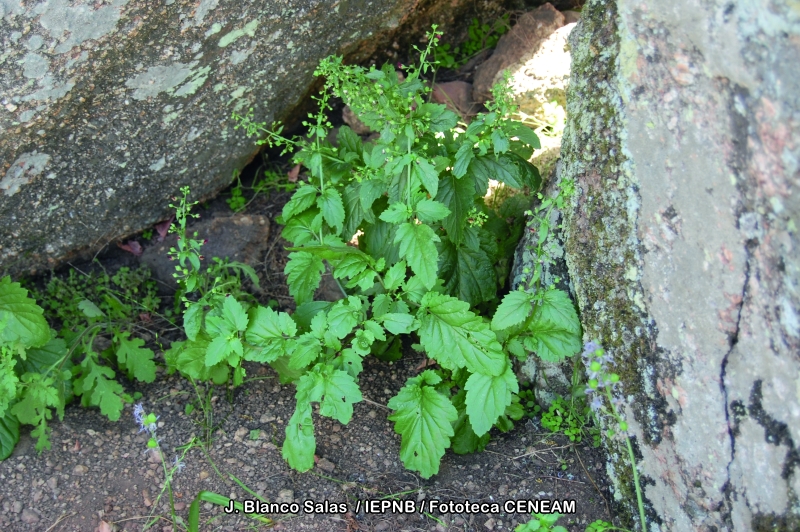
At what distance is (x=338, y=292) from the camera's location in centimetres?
313

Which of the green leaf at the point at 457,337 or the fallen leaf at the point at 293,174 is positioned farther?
the fallen leaf at the point at 293,174

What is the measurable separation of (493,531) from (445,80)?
2428 mm

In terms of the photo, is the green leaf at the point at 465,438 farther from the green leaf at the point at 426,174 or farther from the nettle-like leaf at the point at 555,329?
the green leaf at the point at 426,174

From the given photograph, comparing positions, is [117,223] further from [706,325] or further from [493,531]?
[706,325]

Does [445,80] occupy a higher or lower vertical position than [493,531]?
higher

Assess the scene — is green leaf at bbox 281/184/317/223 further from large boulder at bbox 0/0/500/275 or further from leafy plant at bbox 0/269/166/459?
leafy plant at bbox 0/269/166/459

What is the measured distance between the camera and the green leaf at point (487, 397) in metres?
2.25

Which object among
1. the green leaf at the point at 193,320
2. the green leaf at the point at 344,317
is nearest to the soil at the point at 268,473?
the green leaf at the point at 193,320

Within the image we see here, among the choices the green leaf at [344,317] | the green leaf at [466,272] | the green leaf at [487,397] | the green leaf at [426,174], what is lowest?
the green leaf at [487,397]

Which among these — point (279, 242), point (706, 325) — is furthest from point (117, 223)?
point (706, 325)

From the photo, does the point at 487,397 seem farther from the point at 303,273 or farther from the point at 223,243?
the point at 223,243

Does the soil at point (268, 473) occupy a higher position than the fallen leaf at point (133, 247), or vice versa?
the fallen leaf at point (133, 247)

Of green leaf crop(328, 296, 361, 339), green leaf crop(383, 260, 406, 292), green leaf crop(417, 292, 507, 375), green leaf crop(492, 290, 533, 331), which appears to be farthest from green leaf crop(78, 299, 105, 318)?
green leaf crop(492, 290, 533, 331)

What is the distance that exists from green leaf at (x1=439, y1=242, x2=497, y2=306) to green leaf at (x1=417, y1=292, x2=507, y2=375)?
1.04 ft
